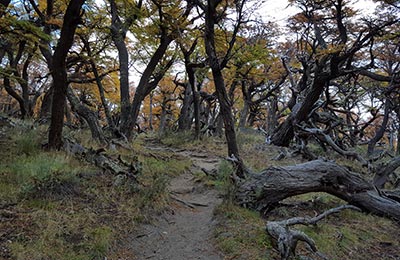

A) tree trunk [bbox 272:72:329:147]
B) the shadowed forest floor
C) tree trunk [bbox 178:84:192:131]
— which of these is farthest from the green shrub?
tree trunk [bbox 178:84:192:131]

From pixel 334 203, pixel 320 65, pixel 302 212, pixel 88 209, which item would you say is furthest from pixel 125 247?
pixel 320 65

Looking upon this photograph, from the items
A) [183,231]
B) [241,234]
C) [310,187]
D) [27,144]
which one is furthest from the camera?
[27,144]

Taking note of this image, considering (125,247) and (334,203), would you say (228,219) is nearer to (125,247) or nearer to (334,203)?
(125,247)

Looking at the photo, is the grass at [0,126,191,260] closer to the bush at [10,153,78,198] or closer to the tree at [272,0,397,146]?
the bush at [10,153,78,198]

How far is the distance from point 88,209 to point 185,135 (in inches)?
398

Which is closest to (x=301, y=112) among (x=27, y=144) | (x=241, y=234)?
(x=241, y=234)

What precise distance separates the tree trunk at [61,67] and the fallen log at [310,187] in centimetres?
418

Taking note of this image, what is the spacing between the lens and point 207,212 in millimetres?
5199

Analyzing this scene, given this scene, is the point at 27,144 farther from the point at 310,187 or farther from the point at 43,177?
the point at 310,187

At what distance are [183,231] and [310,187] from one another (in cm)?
242

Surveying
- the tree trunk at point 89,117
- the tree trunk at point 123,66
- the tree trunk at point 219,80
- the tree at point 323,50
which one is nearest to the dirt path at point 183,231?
the tree trunk at point 219,80

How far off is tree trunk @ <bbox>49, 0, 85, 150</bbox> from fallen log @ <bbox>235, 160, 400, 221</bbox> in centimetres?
418

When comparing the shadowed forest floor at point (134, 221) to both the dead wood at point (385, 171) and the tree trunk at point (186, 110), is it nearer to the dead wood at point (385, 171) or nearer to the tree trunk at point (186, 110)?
the dead wood at point (385, 171)

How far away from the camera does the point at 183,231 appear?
4465 millimetres
